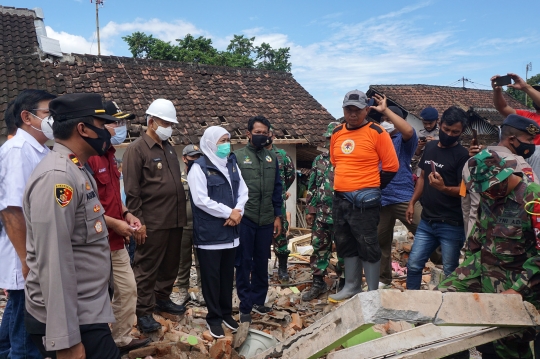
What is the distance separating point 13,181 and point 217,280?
220cm

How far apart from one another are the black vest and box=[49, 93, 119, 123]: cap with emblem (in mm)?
1967

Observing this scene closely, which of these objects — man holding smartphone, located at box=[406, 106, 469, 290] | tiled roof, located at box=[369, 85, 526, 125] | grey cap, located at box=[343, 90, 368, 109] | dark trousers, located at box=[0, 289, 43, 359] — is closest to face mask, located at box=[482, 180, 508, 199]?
man holding smartphone, located at box=[406, 106, 469, 290]

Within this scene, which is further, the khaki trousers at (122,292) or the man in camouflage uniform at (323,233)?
the man in camouflage uniform at (323,233)

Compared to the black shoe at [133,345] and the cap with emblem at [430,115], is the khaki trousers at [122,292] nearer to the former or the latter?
the black shoe at [133,345]

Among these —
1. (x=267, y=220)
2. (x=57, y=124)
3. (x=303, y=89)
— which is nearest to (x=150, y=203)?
(x=267, y=220)

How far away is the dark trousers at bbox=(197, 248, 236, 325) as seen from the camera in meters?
4.37

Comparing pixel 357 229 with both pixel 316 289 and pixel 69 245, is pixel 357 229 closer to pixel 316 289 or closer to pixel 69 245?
pixel 316 289

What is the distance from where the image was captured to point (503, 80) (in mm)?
4719

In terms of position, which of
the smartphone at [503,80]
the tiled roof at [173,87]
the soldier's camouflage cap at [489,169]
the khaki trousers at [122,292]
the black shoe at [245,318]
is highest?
the tiled roof at [173,87]

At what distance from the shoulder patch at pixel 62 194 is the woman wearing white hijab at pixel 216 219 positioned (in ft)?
6.86

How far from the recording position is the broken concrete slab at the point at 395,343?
3203 millimetres

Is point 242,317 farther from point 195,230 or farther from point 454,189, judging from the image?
point 454,189

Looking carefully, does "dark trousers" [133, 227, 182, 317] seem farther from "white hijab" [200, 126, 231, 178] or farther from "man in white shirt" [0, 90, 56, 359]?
"man in white shirt" [0, 90, 56, 359]

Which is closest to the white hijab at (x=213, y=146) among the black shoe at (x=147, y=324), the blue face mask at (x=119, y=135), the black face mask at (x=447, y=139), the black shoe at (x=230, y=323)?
the blue face mask at (x=119, y=135)
